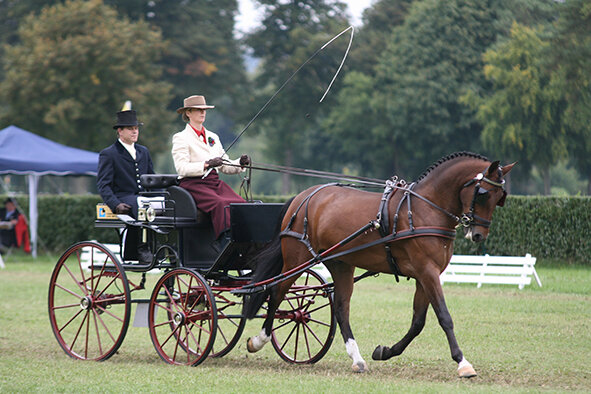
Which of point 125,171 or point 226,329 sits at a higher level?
point 125,171

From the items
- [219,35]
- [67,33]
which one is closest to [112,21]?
[67,33]

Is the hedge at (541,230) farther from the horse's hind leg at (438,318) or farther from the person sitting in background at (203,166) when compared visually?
the horse's hind leg at (438,318)

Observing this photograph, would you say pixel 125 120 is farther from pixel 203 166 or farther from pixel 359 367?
pixel 359 367

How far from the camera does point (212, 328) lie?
7.98 m

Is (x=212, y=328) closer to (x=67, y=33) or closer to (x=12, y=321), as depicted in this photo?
(x=12, y=321)

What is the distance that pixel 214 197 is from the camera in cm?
861

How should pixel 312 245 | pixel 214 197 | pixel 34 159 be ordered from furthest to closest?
pixel 34 159, pixel 214 197, pixel 312 245

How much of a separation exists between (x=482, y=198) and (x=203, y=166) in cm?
287

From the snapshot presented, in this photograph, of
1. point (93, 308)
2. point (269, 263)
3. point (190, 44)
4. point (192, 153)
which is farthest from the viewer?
point (190, 44)

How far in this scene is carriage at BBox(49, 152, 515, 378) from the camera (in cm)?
737

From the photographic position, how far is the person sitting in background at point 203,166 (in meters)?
8.55

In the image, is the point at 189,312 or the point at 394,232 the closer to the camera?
the point at 394,232

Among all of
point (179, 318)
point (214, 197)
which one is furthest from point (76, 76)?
point (179, 318)

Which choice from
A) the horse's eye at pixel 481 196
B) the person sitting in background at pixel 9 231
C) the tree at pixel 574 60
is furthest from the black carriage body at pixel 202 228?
the tree at pixel 574 60
